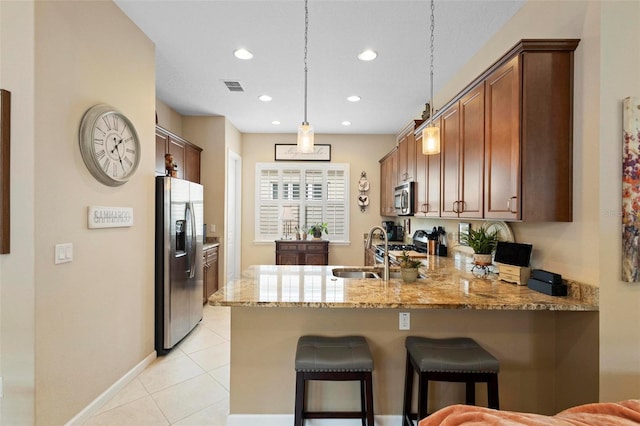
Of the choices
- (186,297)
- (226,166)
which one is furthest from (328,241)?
(186,297)

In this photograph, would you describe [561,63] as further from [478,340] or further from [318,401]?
[318,401]

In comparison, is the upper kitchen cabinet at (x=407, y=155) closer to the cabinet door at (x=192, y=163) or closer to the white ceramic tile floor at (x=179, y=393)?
the white ceramic tile floor at (x=179, y=393)

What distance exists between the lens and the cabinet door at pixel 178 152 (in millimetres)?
3967

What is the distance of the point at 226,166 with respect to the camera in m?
4.98

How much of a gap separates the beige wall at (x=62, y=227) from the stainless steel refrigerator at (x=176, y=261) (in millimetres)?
388

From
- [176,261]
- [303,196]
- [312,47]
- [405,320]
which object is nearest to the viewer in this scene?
[405,320]

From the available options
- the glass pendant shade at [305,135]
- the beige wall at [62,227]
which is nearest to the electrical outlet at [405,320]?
the glass pendant shade at [305,135]

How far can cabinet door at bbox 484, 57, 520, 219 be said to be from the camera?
1.85m

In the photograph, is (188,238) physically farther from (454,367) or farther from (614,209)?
(614,209)

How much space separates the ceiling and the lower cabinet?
7.00 ft

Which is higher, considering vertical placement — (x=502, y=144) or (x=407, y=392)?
(x=502, y=144)

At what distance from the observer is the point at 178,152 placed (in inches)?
163

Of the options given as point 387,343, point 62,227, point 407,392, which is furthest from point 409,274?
point 62,227

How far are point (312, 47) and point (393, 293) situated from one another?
7.58ft
